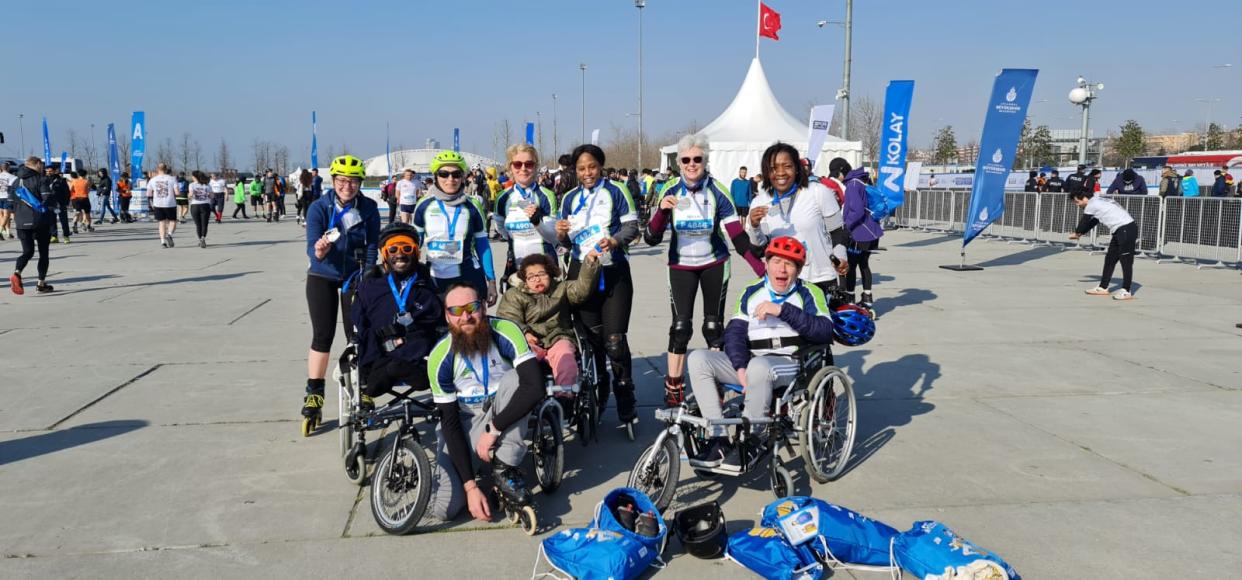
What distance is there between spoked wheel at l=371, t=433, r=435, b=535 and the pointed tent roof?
28.3 m

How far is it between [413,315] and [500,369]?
690mm

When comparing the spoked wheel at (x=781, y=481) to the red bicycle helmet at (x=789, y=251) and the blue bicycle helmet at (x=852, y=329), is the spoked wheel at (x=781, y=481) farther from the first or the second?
the red bicycle helmet at (x=789, y=251)

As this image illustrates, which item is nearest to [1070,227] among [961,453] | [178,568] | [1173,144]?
[961,453]

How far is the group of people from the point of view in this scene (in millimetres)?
4375

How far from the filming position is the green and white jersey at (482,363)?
172 inches

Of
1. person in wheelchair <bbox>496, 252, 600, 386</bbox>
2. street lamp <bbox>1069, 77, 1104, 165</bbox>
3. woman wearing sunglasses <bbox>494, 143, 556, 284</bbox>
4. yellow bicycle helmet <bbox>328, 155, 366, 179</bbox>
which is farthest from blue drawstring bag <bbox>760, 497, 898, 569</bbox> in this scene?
street lamp <bbox>1069, 77, 1104, 165</bbox>

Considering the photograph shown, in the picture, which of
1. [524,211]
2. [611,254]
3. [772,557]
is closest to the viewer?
[772,557]

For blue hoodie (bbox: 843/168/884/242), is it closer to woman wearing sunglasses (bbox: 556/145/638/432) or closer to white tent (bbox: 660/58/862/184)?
woman wearing sunglasses (bbox: 556/145/638/432)

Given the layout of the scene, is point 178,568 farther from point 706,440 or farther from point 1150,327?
point 1150,327

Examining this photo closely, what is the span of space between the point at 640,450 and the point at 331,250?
2260 millimetres

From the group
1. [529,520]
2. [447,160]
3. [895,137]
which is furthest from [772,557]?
→ [895,137]

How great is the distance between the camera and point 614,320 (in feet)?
18.4

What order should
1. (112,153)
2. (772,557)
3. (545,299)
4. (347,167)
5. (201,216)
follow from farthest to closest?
(112,153), (201,216), (347,167), (545,299), (772,557)

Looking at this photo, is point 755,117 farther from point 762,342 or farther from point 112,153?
point 762,342
